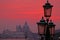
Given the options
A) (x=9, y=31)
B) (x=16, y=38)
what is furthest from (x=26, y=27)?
(x=9, y=31)

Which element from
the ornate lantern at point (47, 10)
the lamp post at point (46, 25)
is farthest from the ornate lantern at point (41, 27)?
the ornate lantern at point (47, 10)

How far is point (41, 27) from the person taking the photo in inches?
699

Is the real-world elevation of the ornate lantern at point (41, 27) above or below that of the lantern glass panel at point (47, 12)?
below

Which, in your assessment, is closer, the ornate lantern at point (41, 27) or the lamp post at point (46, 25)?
the lamp post at point (46, 25)

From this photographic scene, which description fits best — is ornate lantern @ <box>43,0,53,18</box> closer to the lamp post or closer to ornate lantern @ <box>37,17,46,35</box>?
the lamp post

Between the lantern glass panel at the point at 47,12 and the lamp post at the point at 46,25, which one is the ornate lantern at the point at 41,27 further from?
the lantern glass panel at the point at 47,12

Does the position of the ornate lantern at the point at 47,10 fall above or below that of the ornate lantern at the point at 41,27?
above

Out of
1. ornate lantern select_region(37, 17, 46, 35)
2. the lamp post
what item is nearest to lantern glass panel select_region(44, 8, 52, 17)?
the lamp post

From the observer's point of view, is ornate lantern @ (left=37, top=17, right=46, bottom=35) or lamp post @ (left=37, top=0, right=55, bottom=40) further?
ornate lantern @ (left=37, top=17, right=46, bottom=35)

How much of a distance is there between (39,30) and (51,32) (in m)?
1.23

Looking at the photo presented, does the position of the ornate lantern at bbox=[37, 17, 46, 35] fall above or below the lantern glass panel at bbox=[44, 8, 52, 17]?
below

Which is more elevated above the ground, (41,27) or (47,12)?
(47,12)

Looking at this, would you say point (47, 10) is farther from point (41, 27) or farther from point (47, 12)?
point (41, 27)

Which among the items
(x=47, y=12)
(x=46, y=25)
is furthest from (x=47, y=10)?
(x=46, y=25)
